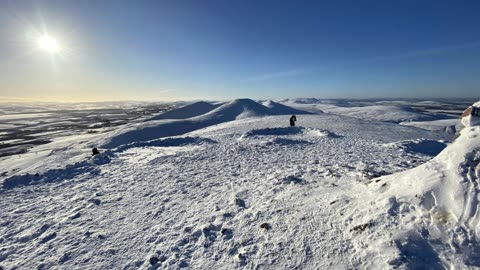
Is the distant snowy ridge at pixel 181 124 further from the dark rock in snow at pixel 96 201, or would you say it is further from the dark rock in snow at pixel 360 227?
the dark rock in snow at pixel 360 227

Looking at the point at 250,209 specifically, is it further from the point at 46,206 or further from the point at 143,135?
the point at 143,135

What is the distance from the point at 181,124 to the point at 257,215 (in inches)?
1769

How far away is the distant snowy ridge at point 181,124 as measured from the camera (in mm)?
39344

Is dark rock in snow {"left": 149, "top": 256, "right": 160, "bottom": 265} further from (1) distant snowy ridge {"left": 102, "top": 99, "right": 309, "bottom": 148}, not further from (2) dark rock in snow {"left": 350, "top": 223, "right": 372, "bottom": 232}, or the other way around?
(1) distant snowy ridge {"left": 102, "top": 99, "right": 309, "bottom": 148}

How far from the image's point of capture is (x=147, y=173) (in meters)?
12.5

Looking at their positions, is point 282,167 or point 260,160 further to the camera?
point 260,160

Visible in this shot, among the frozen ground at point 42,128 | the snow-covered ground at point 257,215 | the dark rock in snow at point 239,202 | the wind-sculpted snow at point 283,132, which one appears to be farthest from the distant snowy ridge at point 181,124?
the dark rock in snow at point 239,202

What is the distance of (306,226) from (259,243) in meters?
1.39

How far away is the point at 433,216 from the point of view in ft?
17.5

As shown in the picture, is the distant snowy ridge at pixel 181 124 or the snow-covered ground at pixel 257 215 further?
the distant snowy ridge at pixel 181 124

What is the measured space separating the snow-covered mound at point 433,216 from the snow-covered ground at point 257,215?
20 mm

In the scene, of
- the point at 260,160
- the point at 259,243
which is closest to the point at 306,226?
the point at 259,243

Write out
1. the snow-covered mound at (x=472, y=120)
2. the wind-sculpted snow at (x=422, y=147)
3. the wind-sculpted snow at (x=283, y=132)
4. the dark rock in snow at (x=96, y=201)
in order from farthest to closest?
the wind-sculpted snow at (x=283, y=132), the wind-sculpted snow at (x=422, y=147), the dark rock in snow at (x=96, y=201), the snow-covered mound at (x=472, y=120)

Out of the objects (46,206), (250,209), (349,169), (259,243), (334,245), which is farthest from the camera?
(349,169)
